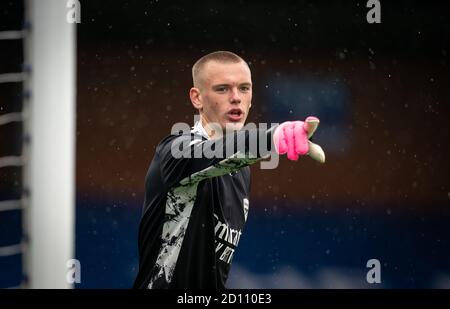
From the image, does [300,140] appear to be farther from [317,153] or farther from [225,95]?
[225,95]

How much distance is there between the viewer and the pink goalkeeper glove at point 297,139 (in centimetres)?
193

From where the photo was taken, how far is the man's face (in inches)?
113

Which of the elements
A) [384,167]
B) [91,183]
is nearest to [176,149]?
[91,183]

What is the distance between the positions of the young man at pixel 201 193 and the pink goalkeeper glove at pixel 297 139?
0.71ft

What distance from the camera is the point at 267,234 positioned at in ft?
15.3

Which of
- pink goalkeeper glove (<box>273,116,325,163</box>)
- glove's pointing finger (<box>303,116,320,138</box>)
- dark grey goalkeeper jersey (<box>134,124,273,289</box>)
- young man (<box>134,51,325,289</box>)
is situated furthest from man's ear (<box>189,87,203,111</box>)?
glove's pointing finger (<box>303,116,320,138</box>)

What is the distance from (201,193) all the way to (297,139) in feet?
2.59

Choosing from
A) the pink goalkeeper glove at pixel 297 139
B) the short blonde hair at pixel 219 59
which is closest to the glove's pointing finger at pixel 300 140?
the pink goalkeeper glove at pixel 297 139

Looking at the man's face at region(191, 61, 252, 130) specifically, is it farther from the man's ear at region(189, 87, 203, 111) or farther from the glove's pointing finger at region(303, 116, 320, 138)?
the glove's pointing finger at region(303, 116, 320, 138)

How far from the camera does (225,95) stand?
9.46ft

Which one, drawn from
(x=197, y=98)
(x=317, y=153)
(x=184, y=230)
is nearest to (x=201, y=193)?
(x=184, y=230)

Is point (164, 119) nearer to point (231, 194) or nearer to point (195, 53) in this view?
point (195, 53)

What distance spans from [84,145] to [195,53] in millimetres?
864

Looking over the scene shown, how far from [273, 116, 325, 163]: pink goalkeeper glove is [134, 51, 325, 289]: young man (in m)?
0.22
